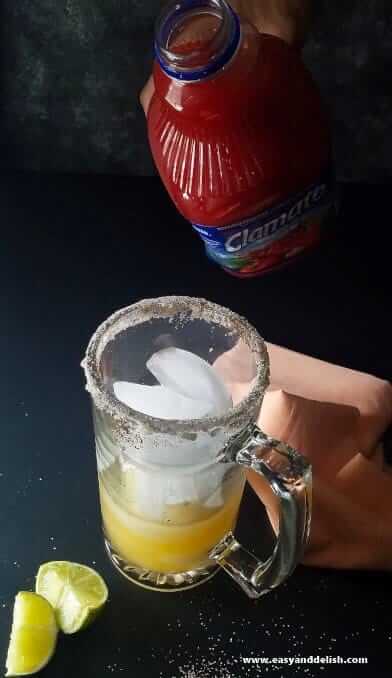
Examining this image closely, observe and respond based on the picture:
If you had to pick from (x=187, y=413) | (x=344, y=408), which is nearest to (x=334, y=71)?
(x=344, y=408)

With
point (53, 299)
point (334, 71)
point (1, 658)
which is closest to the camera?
point (1, 658)

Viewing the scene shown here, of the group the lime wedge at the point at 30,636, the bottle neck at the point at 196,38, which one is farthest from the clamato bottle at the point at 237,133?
the lime wedge at the point at 30,636

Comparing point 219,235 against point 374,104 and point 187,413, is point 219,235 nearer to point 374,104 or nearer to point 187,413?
point 187,413

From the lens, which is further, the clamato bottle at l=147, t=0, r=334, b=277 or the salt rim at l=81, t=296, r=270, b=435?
the clamato bottle at l=147, t=0, r=334, b=277

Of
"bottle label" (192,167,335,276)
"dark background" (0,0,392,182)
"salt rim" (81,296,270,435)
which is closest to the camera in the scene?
"salt rim" (81,296,270,435)

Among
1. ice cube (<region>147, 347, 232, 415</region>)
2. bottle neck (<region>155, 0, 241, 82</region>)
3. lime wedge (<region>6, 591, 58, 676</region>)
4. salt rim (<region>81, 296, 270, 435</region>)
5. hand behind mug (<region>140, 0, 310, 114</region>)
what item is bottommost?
lime wedge (<region>6, 591, 58, 676</region>)

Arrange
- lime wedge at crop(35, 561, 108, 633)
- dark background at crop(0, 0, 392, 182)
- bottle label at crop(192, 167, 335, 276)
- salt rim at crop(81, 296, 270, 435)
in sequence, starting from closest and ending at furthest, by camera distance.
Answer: salt rim at crop(81, 296, 270, 435)
lime wedge at crop(35, 561, 108, 633)
bottle label at crop(192, 167, 335, 276)
dark background at crop(0, 0, 392, 182)

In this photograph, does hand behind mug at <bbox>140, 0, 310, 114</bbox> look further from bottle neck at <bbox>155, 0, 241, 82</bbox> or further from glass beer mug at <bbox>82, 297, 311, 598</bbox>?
glass beer mug at <bbox>82, 297, 311, 598</bbox>

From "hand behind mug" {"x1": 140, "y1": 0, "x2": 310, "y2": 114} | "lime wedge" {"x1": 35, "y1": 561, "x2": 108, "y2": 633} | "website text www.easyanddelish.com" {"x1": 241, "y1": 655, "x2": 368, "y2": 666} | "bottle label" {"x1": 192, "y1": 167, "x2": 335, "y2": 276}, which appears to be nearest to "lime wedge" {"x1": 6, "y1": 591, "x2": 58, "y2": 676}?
"lime wedge" {"x1": 35, "y1": 561, "x2": 108, "y2": 633}
